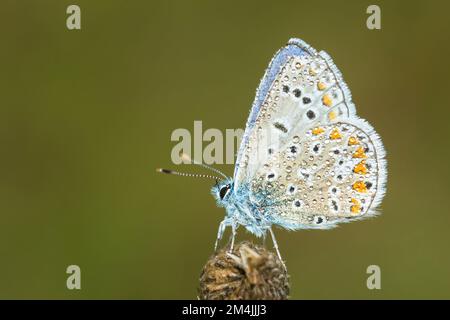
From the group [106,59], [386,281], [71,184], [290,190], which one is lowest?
[386,281]

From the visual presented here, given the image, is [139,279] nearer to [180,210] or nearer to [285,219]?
[180,210]

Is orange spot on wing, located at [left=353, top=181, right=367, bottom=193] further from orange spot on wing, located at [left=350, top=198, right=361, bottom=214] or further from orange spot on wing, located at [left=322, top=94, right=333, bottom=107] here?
orange spot on wing, located at [left=322, top=94, right=333, bottom=107]

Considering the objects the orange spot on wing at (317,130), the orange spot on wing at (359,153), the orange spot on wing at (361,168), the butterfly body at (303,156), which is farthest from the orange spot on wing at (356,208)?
the orange spot on wing at (317,130)

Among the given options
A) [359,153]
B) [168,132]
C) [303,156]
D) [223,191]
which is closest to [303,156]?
[303,156]

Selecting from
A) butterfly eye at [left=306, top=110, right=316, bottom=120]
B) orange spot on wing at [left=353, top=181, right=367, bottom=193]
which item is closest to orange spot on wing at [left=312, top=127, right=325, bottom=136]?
butterfly eye at [left=306, top=110, right=316, bottom=120]

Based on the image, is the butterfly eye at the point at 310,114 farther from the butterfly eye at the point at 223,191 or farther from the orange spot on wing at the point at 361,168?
the butterfly eye at the point at 223,191
